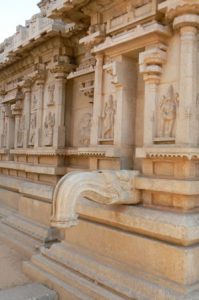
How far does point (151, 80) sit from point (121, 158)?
139cm

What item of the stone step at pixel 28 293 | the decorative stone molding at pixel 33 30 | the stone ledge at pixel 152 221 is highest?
the decorative stone molding at pixel 33 30

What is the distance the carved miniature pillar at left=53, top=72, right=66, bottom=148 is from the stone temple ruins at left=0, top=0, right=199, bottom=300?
0.02 meters

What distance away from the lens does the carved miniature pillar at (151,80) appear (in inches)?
200

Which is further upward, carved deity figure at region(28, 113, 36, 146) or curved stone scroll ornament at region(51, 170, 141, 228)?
carved deity figure at region(28, 113, 36, 146)

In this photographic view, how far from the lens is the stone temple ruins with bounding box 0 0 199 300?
4.57 m

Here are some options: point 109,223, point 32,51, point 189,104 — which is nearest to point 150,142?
point 189,104

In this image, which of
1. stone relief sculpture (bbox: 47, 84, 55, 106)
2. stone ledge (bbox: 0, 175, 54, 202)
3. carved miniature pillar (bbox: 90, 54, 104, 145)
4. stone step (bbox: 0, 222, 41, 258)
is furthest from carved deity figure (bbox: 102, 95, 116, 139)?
stone step (bbox: 0, 222, 41, 258)

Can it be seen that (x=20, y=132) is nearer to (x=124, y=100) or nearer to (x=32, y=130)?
(x=32, y=130)

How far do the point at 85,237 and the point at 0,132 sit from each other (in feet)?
23.5

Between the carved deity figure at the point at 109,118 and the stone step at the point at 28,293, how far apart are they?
2873mm

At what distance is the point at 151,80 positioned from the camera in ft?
17.0

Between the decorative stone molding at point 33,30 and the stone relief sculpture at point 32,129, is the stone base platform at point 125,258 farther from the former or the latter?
the decorative stone molding at point 33,30

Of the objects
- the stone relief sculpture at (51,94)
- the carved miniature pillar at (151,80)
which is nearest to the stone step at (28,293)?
the carved miniature pillar at (151,80)

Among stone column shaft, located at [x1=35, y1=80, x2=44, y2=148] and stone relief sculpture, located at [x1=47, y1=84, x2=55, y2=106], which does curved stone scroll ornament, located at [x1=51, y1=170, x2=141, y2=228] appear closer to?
stone relief sculpture, located at [x1=47, y1=84, x2=55, y2=106]
